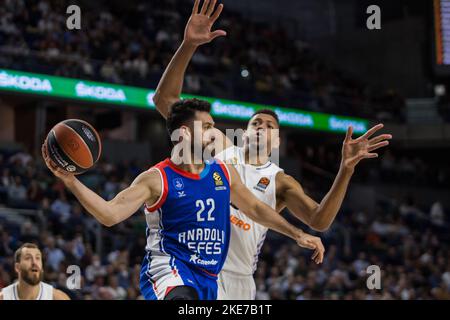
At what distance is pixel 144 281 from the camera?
4.58 meters

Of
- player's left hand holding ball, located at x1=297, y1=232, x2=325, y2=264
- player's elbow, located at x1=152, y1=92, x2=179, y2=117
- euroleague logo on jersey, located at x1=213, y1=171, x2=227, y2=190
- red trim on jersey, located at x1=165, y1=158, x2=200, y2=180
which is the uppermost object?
player's elbow, located at x1=152, y1=92, x2=179, y2=117

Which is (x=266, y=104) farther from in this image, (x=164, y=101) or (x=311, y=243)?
(x=311, y=243)

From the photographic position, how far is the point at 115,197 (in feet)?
13.8

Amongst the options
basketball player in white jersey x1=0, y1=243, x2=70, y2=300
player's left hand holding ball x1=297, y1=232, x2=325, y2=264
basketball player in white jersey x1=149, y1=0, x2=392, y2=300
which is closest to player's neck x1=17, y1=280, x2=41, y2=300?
basketball player in white jersey x1=0, y1=243, x2=70, y2=300

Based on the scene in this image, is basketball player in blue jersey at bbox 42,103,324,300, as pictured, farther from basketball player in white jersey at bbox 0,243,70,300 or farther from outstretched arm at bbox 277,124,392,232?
basketball player in white jersey at bbox 0,243,70,300

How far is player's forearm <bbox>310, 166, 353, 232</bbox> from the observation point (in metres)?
4.62

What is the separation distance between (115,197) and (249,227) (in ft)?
5.21

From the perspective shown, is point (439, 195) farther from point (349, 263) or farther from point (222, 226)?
point (222, 226)

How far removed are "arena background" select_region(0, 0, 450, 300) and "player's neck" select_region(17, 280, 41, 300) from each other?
371cm

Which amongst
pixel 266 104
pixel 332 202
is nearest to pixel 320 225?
pixel 332 202

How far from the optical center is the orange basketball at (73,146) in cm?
410

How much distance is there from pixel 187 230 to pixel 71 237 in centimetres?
820
